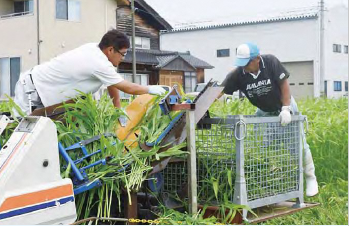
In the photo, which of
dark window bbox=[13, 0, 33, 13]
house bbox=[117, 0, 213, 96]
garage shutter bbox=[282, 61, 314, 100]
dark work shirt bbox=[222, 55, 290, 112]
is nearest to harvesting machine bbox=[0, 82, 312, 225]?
dark work shirt bbox=[222, 55, 290, 112]

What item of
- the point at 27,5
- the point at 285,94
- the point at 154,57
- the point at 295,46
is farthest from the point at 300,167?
the point at 295,46

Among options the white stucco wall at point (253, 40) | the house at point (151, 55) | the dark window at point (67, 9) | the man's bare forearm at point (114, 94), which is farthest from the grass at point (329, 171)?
the white stucco wall at point (253, 40)

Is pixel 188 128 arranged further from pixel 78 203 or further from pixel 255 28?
pixel 255 28

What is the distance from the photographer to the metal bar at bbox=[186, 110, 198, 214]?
10.8ft

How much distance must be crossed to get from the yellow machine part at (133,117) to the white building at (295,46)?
85.4 feet

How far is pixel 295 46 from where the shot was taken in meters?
30.0

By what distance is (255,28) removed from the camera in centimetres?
3084

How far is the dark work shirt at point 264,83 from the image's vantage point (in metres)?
4.16

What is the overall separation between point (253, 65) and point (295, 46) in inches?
1051

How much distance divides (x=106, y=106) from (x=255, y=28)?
28193mm

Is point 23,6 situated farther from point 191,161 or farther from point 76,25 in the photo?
point 191,161

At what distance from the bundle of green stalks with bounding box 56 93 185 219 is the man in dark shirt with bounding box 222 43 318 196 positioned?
1.00 meters

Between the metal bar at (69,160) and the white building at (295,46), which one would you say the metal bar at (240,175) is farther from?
the white building at (295,46)

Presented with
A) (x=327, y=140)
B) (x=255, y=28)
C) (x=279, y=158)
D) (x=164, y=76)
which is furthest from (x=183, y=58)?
(x=279, y=158)
